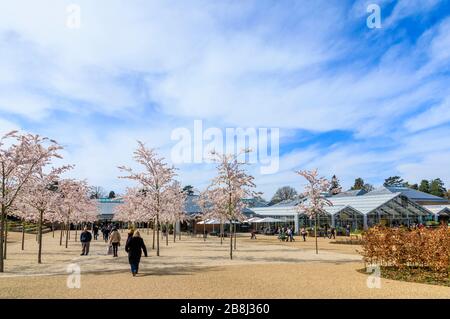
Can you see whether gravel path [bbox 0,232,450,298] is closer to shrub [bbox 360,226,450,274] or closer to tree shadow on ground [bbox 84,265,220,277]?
tree shadow on ground [bbox 84,265,220,277]

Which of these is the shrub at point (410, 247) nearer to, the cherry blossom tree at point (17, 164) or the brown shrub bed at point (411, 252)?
the brown shrub bed at point (411, 252)

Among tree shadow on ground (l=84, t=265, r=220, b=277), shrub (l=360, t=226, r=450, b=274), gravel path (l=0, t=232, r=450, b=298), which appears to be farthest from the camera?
tree shadow on ground (l=84, t=265, r=220, b=277)

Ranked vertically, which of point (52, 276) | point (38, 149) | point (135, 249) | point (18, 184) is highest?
point (38, 149)

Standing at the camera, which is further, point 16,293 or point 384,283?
point 384,283

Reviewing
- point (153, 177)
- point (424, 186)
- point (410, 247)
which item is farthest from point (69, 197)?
point (424, 186)

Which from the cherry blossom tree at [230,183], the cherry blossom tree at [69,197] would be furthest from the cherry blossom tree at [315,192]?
the cherry blossom tree at [69,197]

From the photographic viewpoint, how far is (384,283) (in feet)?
38.7

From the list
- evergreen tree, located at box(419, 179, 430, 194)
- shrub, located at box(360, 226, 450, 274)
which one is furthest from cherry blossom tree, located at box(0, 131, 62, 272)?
evergreen tree, located at box(419, 179, 430, 194)

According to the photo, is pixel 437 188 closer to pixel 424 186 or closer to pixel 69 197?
pixel 424 186

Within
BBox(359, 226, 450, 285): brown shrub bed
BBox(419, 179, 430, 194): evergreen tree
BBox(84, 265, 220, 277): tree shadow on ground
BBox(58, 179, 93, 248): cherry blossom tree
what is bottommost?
BBox(84, 265, 220, 277): tree shadow on ground
